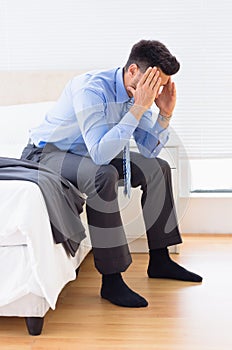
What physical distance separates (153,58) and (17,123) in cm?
96

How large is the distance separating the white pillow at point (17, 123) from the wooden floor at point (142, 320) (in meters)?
0.70

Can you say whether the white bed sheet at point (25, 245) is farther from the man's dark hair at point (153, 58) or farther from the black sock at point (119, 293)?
the man's dark hair at point (153, 58)

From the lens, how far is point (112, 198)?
2102mm

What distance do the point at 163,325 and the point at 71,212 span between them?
0.48m

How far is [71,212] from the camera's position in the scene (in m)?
2.05

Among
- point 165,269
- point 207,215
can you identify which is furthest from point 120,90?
point 207,215

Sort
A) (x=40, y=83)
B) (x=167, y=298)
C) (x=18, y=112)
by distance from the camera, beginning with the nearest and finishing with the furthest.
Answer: (x=167, y=298), (x=18, y=112), (x=40, y=83)

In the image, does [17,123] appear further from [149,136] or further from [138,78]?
[138,78]

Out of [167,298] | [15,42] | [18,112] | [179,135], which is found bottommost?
[167,298]

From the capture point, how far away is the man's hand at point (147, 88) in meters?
2.12

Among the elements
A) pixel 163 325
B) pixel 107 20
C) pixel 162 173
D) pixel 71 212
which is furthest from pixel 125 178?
pixel 107 20

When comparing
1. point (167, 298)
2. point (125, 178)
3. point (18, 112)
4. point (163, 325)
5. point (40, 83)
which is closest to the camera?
point (163, 325)

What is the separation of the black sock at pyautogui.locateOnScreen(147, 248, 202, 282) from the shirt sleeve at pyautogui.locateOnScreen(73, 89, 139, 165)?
1.74ft

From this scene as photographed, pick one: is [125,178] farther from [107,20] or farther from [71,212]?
[107,20]
